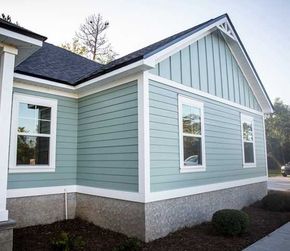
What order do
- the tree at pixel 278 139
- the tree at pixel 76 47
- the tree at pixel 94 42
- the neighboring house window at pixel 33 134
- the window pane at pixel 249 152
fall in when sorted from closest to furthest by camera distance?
the neighboring house window at pixel 33 134, the window pane at pixel 249 152, the tree at pixel 94 42, the tree at pixel 76 47, the tree at pixel 278 139

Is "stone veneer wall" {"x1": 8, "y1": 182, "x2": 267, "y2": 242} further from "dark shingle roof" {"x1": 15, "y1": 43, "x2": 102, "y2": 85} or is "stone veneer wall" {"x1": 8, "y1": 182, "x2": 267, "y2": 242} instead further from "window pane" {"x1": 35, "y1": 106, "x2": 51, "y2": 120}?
"dark shingle roof" {"x1": 15, "y1": 43, "x2": 102, "y2": 85}

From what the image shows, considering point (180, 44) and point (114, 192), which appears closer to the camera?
point (114, 192)

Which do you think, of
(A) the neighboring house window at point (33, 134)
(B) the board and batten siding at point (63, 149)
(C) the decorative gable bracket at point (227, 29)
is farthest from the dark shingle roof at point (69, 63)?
(A) the neighboring house window at point (33, 134)

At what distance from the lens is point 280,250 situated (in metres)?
4.79

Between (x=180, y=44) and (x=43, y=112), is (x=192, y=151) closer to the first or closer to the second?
(x=180, y=44)

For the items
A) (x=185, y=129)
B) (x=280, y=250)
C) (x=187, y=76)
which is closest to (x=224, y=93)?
(x=187, y=76)

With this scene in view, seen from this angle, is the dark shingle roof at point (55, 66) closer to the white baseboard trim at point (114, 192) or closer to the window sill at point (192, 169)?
the white baseboard trim at point (114, 192)

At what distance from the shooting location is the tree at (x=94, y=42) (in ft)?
82.0

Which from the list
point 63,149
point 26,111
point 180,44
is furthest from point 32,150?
point 180,44

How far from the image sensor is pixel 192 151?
687 centimetres

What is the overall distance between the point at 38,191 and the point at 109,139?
90.1 inches

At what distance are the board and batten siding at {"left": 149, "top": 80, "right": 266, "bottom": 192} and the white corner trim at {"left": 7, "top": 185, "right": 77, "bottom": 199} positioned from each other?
Answer: 290cm

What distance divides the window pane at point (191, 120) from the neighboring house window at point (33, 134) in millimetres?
3595

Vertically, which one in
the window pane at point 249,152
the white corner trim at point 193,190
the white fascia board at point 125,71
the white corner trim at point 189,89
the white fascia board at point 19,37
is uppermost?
the white fascia board at point 19,37
